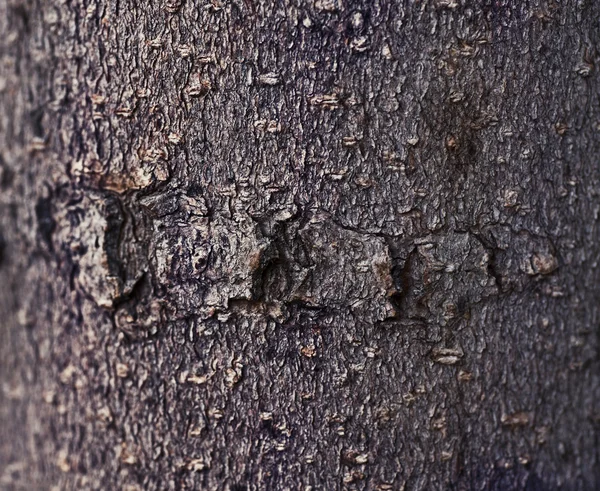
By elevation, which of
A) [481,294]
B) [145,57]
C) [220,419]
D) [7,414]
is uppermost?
[145,57]

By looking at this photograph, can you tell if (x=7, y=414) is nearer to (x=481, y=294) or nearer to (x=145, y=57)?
(x=145, y=57)

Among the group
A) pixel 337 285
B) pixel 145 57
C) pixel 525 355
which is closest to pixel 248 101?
pixel 145 57

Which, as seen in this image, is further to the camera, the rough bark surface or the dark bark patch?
the dark bark patch

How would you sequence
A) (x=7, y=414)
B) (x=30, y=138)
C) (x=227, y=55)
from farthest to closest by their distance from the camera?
(x=7, y=414)
(x=30, y=138)
(x=227, y=55)

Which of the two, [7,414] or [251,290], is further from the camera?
[7,414]

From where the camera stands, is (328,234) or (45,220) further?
(45,220)

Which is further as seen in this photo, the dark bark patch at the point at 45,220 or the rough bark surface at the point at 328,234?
the dark bark patch at the point at 45,220

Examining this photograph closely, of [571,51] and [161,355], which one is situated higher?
[571,51]

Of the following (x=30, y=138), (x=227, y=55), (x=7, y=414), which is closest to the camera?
(x=227, y=55)
